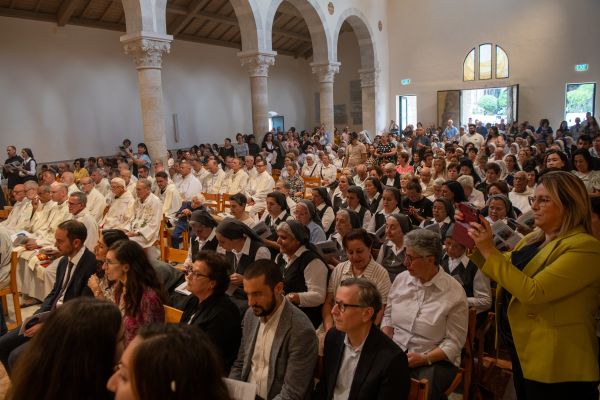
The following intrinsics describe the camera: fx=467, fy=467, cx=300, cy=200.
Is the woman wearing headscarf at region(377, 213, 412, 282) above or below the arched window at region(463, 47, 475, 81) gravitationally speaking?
below

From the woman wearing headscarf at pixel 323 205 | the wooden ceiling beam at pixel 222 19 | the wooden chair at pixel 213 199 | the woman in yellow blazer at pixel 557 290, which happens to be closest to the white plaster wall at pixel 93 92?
the wooden ceiling beam at pixel 222 19

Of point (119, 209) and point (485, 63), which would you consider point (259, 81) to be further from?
point (485, 63)

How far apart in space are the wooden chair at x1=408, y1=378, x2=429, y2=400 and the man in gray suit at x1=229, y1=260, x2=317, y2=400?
1.77 ft

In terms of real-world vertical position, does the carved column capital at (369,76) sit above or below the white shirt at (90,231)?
above

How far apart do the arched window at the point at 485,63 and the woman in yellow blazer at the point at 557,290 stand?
18163 millimetres

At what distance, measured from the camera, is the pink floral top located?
9.82ft

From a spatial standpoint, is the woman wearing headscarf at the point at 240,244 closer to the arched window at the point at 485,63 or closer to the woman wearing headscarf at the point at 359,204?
the woman wearing headscarf at the point at 359,204

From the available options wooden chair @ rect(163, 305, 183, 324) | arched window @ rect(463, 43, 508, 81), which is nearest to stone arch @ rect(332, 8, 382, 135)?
arched window @ rect(463, 43, 508, 81)

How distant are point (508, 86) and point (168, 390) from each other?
19.3 m

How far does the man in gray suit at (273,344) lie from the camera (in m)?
2.48

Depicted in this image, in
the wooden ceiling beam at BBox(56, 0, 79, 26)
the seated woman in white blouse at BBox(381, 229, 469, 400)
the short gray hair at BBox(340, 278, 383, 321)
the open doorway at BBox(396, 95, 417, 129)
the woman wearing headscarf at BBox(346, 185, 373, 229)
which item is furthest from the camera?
the open doorway at BBox(396, 95, 417, 129)

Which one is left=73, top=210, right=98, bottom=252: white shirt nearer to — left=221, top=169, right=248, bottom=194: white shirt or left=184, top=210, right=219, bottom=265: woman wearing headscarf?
left=184, top=210, right=219, bottom=265: woman wearing headscarf

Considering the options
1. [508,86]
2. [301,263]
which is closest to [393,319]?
[301,263]

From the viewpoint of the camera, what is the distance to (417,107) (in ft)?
65.8
